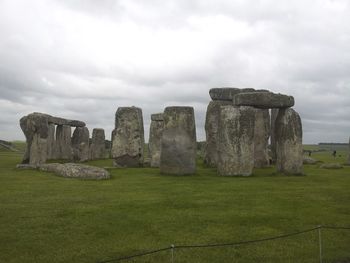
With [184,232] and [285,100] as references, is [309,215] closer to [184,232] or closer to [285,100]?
[184,232]

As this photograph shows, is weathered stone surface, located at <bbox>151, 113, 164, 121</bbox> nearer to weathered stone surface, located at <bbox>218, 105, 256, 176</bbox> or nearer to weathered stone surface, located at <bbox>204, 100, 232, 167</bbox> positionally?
weathered stone surface, located at <bbox>204, 100, 232, 167</bbox>

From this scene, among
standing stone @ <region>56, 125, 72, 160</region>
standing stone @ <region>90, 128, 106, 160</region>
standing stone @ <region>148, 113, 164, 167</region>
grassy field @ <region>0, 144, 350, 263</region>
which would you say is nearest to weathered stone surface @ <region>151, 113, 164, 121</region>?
standing stone @ <region>148, 113, 164, 167</region>

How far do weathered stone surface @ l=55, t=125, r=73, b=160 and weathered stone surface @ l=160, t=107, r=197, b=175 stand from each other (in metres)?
15.0

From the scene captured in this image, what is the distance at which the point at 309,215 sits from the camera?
11.5 m

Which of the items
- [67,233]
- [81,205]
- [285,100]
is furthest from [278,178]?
[67,233]

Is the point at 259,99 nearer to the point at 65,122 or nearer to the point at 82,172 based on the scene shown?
the point at 82,172

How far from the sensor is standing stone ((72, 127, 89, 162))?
3165 cm

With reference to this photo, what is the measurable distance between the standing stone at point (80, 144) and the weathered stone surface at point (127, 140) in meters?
7.23

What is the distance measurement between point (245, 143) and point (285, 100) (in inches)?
118

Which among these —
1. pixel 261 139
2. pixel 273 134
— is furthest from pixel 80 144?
pixel 273 134

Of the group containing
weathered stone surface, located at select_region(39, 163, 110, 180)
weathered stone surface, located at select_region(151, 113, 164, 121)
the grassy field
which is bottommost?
the grassy field

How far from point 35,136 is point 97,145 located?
10274mm

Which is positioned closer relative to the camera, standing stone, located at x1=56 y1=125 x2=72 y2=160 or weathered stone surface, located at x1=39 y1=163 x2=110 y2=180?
weathered stone surface, located at x1=39 y1=163 x2=110 y2=180

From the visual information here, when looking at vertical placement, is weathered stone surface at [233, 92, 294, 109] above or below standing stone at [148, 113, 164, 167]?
above
